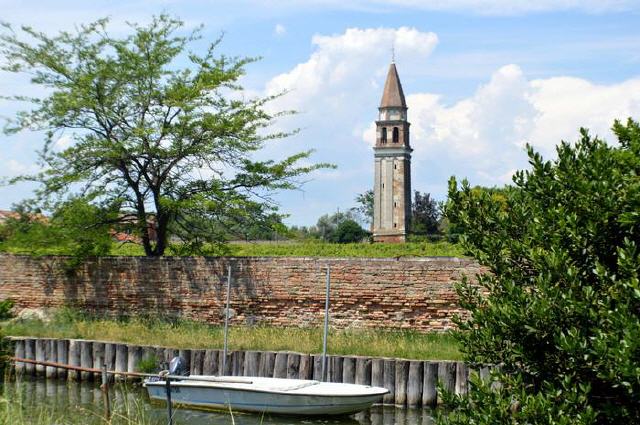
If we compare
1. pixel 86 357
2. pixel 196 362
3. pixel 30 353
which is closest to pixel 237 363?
pixel 196 362

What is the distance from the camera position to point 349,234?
91.9m

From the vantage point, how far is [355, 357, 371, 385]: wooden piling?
16906 mm

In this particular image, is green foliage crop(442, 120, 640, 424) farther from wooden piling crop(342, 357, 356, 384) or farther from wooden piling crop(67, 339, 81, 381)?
wooden piling crop(67, 339, 81, 381)

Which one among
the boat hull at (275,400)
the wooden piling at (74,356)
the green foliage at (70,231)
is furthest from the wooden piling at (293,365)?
the green foliage at (70,231)

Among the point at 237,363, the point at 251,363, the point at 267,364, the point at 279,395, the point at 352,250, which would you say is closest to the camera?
the point at 279,395

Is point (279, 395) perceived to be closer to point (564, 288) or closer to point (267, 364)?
point (267, 364)

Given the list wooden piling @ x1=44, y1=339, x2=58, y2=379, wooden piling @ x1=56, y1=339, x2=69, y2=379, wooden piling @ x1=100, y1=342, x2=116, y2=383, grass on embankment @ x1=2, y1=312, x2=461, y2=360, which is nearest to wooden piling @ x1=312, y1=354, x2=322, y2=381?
grass on embankment @ x1=2, y1=312, x2=461, y2=360

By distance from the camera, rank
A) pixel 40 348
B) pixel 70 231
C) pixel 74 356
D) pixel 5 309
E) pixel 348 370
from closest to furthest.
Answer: pixel 348 370, pixel 74 356, pixel 40 348, pixel 5 309, pixel 70 231

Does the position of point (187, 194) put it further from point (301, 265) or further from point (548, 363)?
point (548, 363)

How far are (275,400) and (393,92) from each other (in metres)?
79.4

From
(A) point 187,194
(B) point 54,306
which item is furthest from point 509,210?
(B) point 54,306

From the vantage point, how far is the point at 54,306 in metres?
24.9

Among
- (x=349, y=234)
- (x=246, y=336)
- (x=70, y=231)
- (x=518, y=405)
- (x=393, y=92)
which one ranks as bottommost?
(x=246, y=336)

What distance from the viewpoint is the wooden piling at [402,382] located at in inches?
656
